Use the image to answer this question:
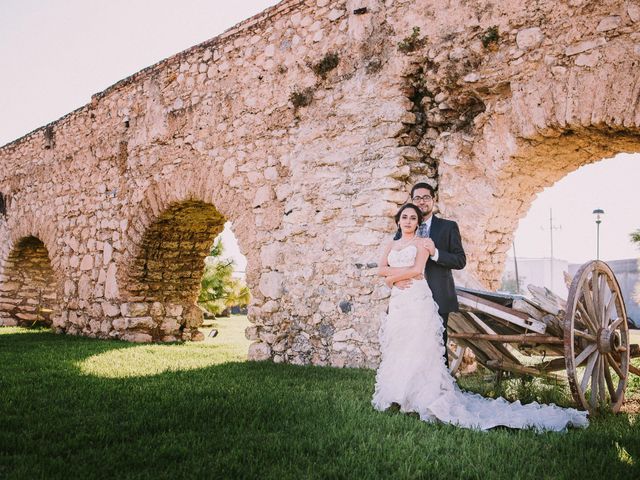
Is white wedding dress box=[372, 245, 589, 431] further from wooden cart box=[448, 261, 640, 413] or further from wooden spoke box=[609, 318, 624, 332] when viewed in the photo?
wooden spoke box=[609, 318, 624, 332]

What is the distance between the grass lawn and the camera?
2395 millimetres

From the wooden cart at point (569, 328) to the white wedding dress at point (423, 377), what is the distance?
30 centimetres

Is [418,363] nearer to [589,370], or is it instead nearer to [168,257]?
[589,370]

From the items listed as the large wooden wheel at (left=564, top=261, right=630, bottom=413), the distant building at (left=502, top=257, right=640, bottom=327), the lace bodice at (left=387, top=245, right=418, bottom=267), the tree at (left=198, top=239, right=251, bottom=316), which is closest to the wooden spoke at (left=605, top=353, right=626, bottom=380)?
the large wooden wheel at (left=564, top=261, right=630, bottom=413)

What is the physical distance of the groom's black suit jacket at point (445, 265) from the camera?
3.70 metres

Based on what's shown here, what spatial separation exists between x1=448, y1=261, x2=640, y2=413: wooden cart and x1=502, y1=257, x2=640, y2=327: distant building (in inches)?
848

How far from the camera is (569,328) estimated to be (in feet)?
10.4

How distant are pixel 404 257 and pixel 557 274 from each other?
31977 millimetres

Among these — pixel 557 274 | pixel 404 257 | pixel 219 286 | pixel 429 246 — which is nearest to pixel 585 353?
pixel 429 246

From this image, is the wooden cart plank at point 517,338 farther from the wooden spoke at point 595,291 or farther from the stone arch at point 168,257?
the stone arch at point 168,257

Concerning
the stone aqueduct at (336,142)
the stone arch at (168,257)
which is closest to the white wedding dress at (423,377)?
the stone aqueduct at (336,142)

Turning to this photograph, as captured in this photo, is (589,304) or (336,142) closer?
(589,304)

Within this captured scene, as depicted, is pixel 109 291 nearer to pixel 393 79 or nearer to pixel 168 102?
pixel 168 102

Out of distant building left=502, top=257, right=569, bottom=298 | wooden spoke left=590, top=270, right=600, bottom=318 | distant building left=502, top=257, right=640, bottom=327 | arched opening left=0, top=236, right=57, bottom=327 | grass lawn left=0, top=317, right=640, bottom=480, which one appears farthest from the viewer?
distant building left=502, top=257, right=569, bottom=298
